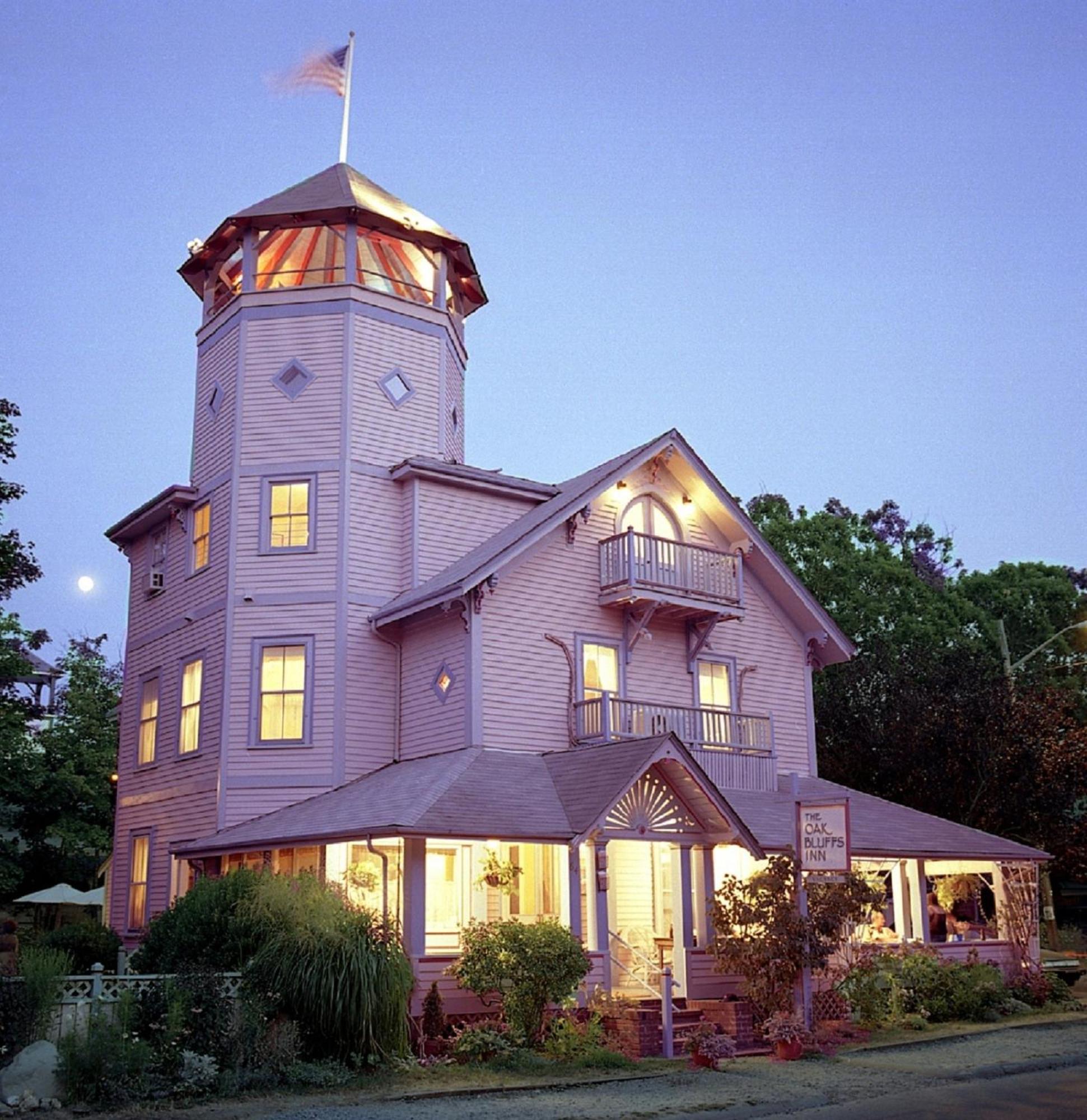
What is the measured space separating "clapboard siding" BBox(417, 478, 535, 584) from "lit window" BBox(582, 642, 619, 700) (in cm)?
338

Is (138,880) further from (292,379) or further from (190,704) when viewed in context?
(292,379)

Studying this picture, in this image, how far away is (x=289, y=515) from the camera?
1004 inches

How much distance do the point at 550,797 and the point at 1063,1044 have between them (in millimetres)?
8078

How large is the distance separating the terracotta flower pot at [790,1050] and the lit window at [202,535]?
14.5m

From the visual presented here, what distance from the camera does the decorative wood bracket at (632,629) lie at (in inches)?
993

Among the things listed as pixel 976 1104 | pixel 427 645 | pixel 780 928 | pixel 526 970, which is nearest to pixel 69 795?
pixel 427 645

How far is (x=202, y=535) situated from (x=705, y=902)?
1256 cm

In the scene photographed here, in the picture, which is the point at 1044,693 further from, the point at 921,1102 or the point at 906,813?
the point at 921,1102

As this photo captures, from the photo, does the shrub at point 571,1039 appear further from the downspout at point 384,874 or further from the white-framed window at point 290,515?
the white-framed window at point 290,515

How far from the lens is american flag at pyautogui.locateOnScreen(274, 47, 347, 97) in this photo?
30391 millimetres

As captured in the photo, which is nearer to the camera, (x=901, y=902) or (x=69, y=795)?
(x=901, y=902)

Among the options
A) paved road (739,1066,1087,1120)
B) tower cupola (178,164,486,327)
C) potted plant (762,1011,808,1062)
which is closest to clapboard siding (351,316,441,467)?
tower cupola (178,164,486,327)

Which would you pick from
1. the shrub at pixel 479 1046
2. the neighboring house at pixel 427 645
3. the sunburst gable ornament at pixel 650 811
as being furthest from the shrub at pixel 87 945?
the sunburst gable ornament at pixel 650 811

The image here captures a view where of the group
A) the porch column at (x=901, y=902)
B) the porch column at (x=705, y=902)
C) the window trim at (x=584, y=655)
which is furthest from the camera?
the porch column at (x=901, y=902)
